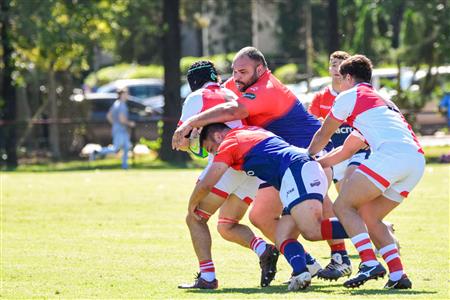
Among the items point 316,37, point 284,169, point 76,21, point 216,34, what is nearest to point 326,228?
point 284,169

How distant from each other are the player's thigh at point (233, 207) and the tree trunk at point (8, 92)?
67.7 ft

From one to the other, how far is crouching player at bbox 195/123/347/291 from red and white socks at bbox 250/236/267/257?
0.59 feet

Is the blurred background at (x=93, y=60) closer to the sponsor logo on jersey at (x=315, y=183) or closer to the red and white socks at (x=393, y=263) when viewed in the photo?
the red and white socks at (x=393, y=263)

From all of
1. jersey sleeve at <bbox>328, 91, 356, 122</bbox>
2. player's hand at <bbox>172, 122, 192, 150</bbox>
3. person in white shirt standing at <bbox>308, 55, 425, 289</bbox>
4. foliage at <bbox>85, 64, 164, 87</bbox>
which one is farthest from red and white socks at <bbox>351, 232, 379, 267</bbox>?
foliage at <bbox>85, 64, 164, 87</bbox>

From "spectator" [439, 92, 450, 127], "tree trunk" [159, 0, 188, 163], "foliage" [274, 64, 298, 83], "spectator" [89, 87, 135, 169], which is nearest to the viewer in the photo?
"spectator" [89, 87, 135, 169]

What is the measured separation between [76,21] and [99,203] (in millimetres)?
12415

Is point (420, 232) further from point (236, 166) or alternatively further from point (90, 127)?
point (90, 127)

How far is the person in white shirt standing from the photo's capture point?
9141 mm

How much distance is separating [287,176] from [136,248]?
4.44m

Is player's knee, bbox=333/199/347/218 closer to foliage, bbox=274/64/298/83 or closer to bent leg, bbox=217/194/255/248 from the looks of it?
bent leg, bbox=217/194/255/248

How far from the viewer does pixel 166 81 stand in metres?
32.2

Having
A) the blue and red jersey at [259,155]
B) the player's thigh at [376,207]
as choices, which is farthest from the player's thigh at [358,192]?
the blue and red jersey at [259,155]

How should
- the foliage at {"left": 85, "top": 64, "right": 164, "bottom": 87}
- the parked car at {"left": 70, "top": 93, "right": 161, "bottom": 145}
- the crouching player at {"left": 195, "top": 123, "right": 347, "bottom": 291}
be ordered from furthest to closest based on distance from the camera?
the foliage at {"left": 85, "top": 64, "right": 164, "bottom": 87}
the parked car at {"left": 70, "top": 93, "right": 161, "bottom": 145}
the crouching player at {"left": 195, "top": 123, "right": 347, "bottom": 291}

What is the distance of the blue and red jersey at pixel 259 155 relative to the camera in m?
9.18
